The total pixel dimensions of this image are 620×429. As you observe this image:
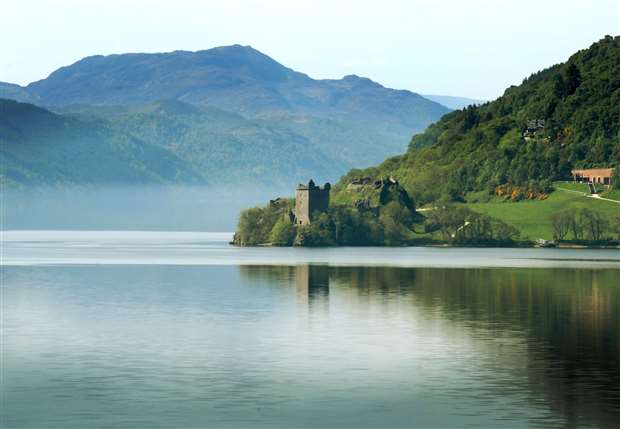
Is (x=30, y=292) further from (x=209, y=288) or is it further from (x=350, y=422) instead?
(x=350, y=422)

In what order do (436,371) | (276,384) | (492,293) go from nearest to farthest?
(276,384), (436,371), (492,293)

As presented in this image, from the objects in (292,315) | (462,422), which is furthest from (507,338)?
(462,422)

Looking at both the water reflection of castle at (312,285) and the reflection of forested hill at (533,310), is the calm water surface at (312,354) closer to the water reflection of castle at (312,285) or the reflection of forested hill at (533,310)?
the reflection of forested hill at (533,310)

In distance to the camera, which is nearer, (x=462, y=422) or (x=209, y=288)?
(x=462, y=422)

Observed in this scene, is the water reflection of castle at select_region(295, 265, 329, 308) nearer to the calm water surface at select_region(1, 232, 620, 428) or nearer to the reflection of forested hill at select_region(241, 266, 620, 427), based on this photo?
the reflection of forested hill at select_region(241, 266, 620, 427)

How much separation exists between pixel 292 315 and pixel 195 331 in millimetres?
14508

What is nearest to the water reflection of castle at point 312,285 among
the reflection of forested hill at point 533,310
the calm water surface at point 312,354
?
the reflection of forested hill at point 533,310

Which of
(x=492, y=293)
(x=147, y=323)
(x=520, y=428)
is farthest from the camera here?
(x=492, y=293)

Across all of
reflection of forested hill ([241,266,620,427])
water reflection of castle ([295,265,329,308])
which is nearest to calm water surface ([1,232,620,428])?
reflection of forested hill ([241,266,620,427])

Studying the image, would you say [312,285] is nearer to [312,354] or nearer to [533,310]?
[533,310]

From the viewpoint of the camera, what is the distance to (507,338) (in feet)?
270

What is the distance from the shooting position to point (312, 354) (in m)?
74.3

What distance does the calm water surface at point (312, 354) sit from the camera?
54969 millimetres

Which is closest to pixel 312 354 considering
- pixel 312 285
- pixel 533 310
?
pixel 533 310
